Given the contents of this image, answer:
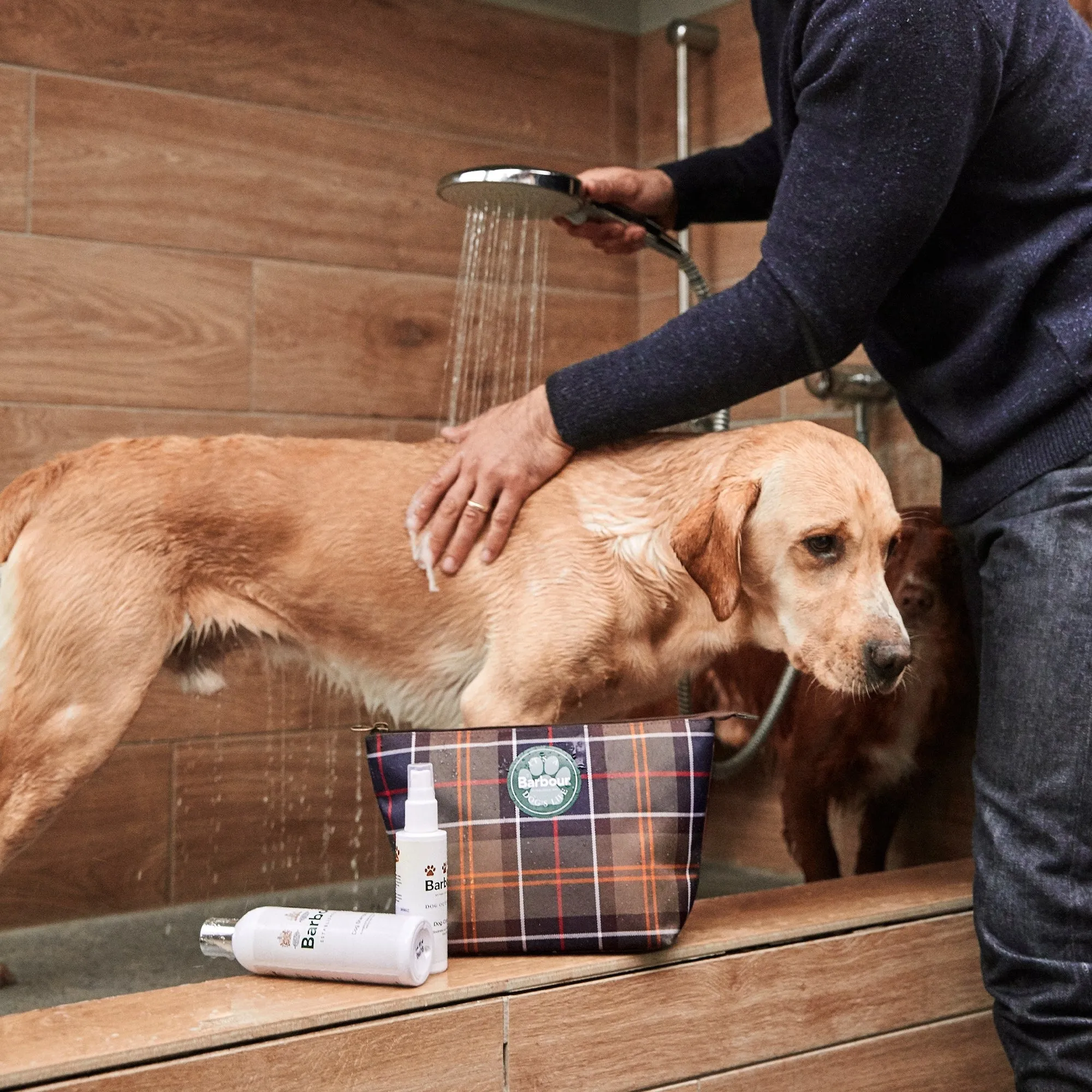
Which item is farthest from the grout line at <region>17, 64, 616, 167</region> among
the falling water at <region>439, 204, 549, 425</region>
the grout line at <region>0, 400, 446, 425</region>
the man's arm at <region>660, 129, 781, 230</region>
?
the man's arm at <region>660, 129, 781, 230</region>

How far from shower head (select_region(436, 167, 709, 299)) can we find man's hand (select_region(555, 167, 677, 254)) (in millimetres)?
18

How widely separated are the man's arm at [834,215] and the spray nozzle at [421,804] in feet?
1.15

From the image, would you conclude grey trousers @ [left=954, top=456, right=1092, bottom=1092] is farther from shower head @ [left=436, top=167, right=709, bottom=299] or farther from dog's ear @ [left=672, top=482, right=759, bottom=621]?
shower head @ [left=436, top=167, right=709, bottom=299]

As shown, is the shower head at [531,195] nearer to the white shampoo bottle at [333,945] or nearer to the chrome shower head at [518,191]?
the chrome shower head at [518,191]

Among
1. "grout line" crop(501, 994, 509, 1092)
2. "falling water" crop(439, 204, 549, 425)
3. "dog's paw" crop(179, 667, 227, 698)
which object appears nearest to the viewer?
"grout line" crop(501, 994, 509, 1092)

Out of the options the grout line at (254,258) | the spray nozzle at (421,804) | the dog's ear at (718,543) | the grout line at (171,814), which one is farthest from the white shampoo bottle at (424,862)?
the grout line at (254,258)

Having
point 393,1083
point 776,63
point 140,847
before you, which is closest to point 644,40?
point 776,63

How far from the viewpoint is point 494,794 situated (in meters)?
1.03

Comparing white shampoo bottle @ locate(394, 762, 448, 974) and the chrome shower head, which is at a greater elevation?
the chrome shower head

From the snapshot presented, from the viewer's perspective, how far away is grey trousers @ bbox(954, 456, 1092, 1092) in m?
1.04

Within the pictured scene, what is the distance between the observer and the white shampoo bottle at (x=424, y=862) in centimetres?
99

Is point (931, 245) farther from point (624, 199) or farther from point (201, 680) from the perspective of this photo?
point (201, 680)

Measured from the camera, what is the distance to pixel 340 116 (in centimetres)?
187

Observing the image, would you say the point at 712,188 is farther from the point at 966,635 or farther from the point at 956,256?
the point at 966,635
